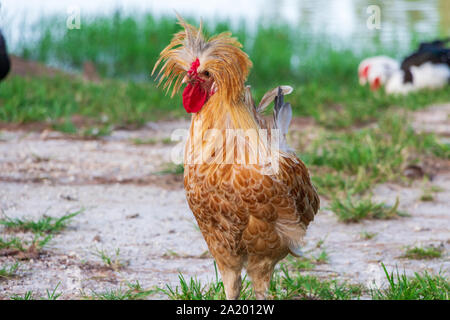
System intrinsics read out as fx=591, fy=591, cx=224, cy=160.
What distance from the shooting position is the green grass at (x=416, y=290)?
287 cm

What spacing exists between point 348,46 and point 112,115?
691 centimetres

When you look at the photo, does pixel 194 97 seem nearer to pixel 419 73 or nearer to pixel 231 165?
pixel 231 165

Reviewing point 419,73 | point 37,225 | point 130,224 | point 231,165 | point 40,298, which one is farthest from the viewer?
point 419,73

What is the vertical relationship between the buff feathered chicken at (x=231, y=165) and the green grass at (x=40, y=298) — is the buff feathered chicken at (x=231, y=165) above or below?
above

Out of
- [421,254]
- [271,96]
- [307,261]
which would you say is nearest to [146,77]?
[307,261]

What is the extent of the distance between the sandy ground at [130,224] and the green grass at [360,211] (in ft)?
0.21

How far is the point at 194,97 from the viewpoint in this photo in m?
2.56

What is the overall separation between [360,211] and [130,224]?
1.64 metres

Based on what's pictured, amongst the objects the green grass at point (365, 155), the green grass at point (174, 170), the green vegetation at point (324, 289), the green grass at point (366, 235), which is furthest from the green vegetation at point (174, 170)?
the green vegetation at point (324, 289)

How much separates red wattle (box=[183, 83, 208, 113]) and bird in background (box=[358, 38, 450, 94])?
6952 mm

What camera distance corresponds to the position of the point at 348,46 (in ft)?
40.5

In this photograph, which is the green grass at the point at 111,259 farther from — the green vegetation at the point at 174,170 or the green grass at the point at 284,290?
the green vegetation at the point at 174,170
